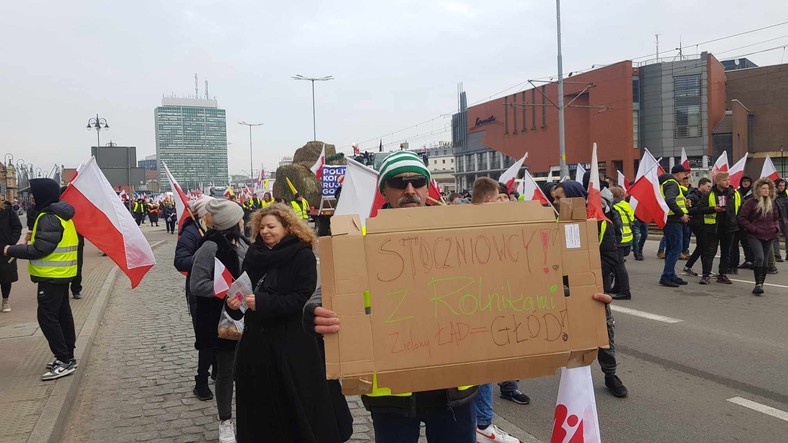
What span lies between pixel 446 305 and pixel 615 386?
361 cm

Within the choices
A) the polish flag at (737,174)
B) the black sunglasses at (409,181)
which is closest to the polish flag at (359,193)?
the black sunglasses at (409,181)

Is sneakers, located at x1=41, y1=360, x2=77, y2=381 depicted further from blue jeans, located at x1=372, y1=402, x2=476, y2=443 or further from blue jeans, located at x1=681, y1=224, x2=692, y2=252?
blue jeans, located at x1=681, y1=224, x2=692, y2=252

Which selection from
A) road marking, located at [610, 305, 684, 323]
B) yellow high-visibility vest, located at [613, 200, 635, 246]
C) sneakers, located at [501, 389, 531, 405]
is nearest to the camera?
sneakers, located at [501, 389, 531, 405]

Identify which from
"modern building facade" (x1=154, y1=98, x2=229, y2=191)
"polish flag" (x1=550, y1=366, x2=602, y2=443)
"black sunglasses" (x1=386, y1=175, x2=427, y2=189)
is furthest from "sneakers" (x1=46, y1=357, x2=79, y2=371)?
"modern building facade" (x1=154, y1=98, x2=229, y2=191)

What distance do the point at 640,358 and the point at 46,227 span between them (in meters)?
6.20

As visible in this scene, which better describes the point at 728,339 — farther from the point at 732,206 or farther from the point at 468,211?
the point at 468,211

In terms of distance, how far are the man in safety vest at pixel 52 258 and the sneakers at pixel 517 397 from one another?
4.27 metres

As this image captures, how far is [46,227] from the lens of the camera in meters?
5.46

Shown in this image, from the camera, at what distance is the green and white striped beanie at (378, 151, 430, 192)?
2.82 m

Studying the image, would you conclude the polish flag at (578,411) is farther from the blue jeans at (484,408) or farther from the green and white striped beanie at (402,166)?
the green and white striped beanie at (402,166)

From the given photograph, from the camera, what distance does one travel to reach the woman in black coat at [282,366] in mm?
3377

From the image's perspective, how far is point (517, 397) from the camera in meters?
5.14

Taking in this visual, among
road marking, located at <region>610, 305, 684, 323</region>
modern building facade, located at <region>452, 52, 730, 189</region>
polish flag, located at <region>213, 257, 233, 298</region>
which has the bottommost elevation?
road marking, located at <region>610, 305, 684, 323</region>

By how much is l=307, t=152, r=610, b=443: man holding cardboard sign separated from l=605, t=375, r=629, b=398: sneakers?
3.17 metres
